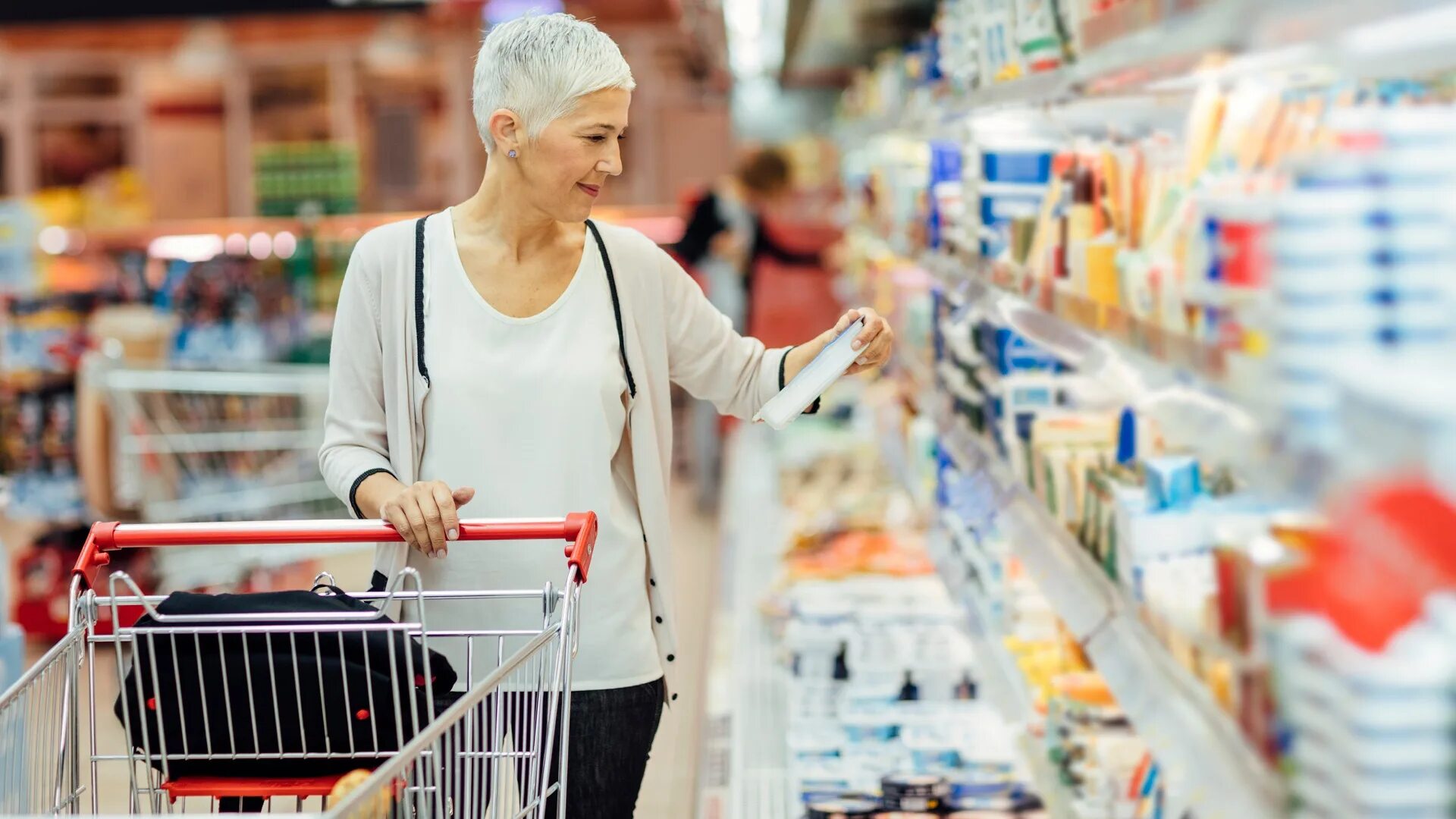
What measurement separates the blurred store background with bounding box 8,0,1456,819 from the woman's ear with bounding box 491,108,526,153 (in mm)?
751

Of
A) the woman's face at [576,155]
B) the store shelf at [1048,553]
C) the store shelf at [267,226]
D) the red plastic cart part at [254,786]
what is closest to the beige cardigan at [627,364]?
the woman's face at [576,155]

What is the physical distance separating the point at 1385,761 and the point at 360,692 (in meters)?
1.19

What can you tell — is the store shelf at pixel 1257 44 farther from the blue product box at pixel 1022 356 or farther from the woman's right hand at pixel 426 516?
the woman's right hand at pixel 426 516

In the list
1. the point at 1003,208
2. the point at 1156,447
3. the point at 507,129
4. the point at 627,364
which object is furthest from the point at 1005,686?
the point at 507,129

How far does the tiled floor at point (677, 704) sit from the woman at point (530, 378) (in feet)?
2.45

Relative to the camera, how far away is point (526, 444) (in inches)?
84.4

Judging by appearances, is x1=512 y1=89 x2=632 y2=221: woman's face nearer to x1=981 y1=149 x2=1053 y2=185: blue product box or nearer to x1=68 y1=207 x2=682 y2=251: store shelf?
x1=981 y1=149 x2=1053 y2=185: blue product box

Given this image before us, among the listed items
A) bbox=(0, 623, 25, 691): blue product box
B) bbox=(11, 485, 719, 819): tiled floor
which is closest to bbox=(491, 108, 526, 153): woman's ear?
bbox=(11, 485, 719, 819): tiled floor

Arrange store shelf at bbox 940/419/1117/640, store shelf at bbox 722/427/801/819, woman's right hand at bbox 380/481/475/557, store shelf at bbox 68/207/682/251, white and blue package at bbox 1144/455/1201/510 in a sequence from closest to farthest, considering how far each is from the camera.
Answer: white and blue package at bbox 1144/455/1201/510 < woman's right hand at bbox 380/481/475/557 < store shelf at bbox 940/419/1117/640 < store shelf at bbox 722/427/801/819 < store shelf at bbox 68/207/682/251

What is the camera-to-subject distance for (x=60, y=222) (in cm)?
1073

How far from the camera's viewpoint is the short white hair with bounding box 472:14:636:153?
6.67ft

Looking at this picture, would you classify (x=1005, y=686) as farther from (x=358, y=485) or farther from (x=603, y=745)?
(x=358, y=485)

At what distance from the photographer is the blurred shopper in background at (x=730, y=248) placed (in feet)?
24.3

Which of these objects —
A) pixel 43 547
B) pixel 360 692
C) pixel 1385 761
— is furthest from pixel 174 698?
pixel 43 547
